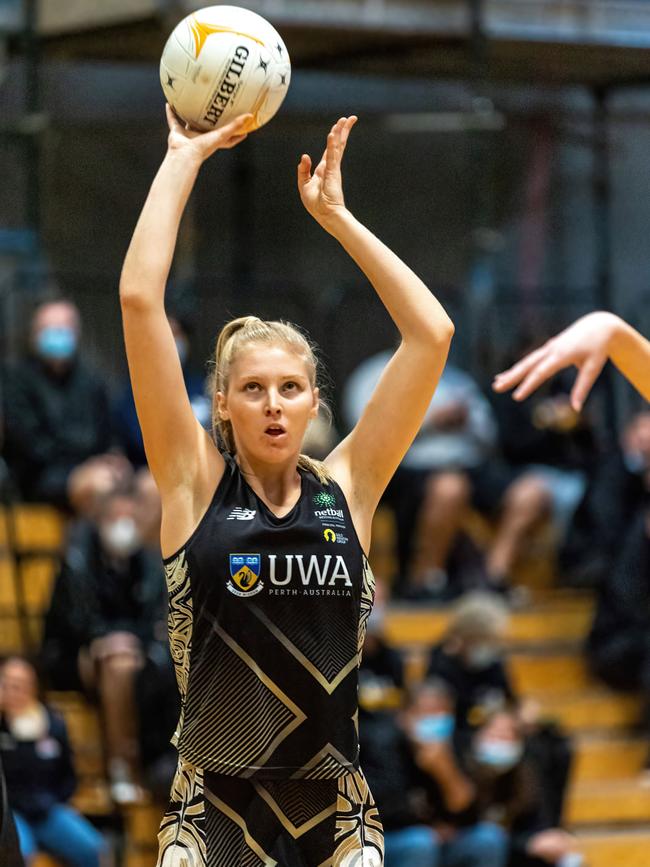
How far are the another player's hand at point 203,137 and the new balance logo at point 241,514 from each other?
28.4 inches

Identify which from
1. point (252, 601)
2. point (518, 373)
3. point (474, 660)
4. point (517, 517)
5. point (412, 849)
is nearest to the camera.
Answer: point (252, 601)

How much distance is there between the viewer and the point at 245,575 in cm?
310

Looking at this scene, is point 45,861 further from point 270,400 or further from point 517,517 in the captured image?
point 270,400

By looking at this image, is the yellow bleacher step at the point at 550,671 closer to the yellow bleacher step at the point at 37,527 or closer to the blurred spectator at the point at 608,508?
the blurred spectator at the point at 608,508

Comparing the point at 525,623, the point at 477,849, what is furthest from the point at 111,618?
the point at 525,623

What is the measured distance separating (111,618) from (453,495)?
2.31 metres

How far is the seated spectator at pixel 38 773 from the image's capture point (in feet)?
22.0

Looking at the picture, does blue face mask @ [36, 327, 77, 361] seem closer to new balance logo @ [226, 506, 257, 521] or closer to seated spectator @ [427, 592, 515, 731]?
seated spectator @ [427, 592, 515, 731]

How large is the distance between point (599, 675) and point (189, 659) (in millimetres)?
6410

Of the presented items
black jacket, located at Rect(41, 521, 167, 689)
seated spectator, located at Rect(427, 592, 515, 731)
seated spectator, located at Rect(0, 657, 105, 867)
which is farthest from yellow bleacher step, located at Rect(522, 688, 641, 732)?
seated spectator, located at Rect(0, 657, 105, 867)

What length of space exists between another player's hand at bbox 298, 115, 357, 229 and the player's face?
336 mm

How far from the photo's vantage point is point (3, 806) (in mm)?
3436

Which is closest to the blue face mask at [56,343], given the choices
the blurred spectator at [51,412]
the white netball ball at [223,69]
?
the blurred spectator at [51,412]

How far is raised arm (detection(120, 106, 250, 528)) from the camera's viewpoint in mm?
3107
